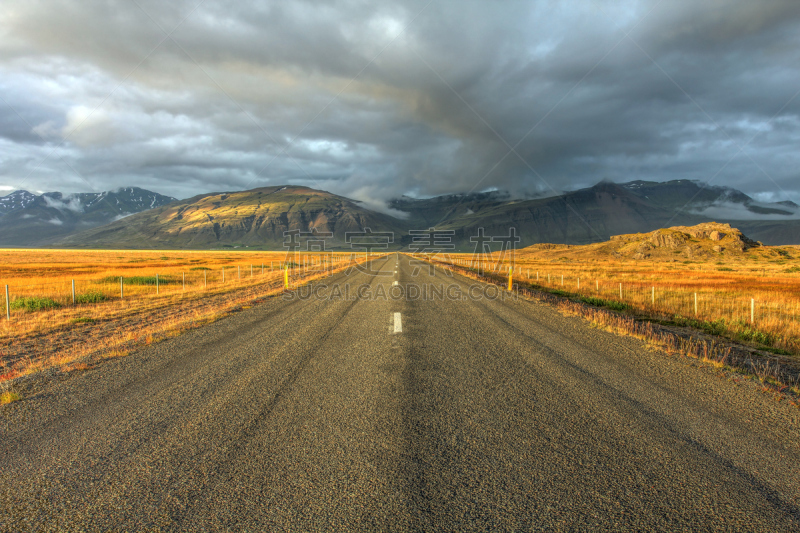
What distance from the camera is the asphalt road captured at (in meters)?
2.83

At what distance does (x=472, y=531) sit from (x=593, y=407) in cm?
292

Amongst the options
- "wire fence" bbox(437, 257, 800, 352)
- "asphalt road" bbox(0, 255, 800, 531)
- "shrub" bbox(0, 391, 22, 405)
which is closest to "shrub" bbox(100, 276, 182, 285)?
"asphalt road" bbox(0, 255, 800, 531)

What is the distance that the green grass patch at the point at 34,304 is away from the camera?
52.0ft

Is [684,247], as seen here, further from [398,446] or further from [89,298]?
[89,298]

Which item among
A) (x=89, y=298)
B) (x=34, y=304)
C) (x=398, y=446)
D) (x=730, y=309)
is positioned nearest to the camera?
(x=398, y=446)

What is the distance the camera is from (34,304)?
16.3 m

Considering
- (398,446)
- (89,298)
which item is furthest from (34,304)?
(398,446)

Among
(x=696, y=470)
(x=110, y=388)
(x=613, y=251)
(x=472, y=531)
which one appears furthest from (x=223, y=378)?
(x=613, y=251)

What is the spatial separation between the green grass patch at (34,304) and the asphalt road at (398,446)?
13.9 metres

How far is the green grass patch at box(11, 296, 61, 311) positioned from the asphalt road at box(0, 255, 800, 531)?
13874 millimetres

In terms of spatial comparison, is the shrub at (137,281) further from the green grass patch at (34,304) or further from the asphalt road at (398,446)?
the asphalt road at (398,446)

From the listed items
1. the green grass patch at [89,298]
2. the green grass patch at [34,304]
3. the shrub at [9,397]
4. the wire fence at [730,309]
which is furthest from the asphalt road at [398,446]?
the green grass patch at [89,298]

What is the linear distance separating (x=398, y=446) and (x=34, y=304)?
810 inches

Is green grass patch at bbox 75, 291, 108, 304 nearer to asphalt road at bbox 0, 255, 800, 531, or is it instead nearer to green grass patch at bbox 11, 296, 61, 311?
green grass patch at bbox 11, 296, 61, 311
